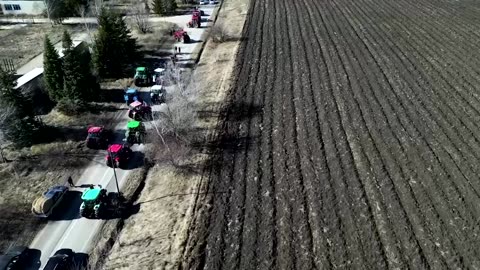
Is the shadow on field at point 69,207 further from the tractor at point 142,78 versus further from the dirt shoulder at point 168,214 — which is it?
the tractor at point 142,78

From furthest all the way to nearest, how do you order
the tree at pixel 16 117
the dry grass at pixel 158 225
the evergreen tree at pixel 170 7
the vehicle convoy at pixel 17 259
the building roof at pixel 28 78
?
the evergreen tree at pixel 170 7 → the building roof at pixel 28 78 → the tree at pixel 16 117 → the dry grass at pixel 158 225 → the vehicle convoy at pixel 17 259

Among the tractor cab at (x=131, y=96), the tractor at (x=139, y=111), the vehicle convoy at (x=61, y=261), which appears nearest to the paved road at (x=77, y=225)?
the vehicle convoy at (x=61, y=261)

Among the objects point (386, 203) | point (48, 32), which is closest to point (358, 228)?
point (386, 203)

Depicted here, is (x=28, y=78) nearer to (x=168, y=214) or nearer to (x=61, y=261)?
(x=168, y=214)

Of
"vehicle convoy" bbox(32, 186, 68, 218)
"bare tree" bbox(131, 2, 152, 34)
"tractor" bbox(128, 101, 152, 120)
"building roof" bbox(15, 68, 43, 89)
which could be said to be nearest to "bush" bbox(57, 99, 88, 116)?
"tractor" bbox(128, 101, 152, 120)

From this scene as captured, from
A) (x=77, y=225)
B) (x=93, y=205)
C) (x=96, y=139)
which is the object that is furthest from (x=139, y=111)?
(x=77, y=225)

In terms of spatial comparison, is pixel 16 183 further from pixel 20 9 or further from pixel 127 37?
pixel 20 9
